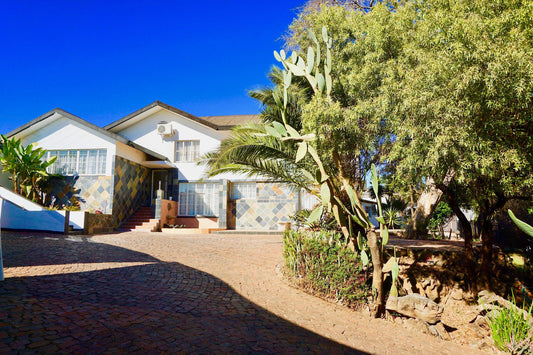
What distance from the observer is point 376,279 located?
727 cm

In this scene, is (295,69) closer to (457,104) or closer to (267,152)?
(457,104)

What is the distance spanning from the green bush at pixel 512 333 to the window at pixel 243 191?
15.0 metres

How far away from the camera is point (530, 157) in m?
6.91

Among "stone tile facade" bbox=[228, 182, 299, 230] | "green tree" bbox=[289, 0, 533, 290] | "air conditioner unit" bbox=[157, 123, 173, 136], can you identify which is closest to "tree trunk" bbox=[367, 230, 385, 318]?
"green tree" bbox=[289, 0, 533, 290]

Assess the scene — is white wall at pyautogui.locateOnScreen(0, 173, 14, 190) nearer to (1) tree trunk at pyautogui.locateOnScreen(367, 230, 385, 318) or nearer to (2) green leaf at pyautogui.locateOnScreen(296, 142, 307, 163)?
(2) green leaf at pyautogui.locateOnScreen(296, 142, 307, 163)

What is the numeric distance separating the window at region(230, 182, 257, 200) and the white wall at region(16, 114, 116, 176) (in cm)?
689

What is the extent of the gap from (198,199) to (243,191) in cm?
281

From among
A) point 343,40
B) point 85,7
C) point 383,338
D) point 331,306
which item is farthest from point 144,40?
point 383,338

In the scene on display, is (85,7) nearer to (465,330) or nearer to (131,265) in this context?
(131,265)

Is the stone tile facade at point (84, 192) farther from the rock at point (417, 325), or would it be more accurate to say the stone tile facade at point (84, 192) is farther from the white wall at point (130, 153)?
the rock at point (417, 325)

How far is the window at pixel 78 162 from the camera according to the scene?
17.6 metres

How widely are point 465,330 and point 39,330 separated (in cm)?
836

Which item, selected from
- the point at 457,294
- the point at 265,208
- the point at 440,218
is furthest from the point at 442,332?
the point at 440,218

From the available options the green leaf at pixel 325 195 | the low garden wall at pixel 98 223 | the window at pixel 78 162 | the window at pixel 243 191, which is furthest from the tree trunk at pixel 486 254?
the window at pixel 78 162
